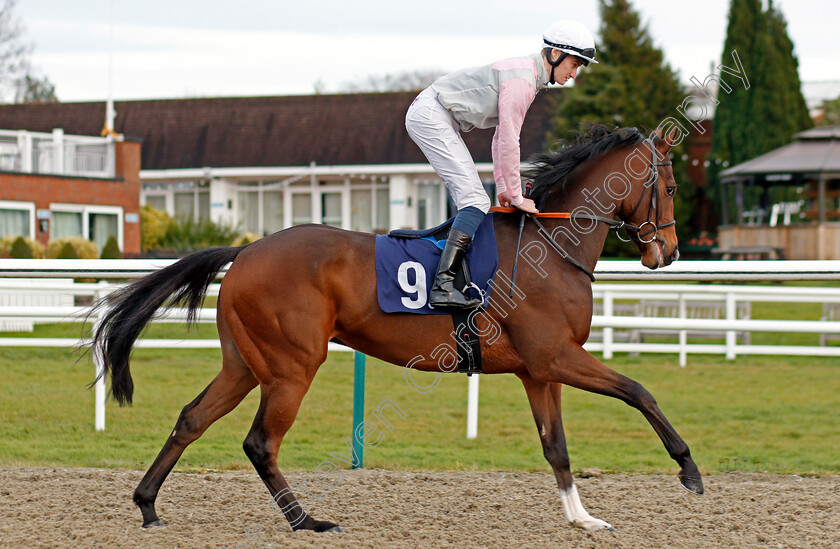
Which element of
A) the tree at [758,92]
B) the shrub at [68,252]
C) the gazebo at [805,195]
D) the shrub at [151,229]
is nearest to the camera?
the shrub at [68,252]

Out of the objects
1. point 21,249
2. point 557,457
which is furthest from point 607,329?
point 21,249

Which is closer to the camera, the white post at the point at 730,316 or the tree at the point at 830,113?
the white post at the point at 730,316

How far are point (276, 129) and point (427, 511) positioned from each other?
2437 centimetres

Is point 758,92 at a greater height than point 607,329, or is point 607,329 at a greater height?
point 758,92

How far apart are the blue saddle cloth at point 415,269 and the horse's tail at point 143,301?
766 millimetres

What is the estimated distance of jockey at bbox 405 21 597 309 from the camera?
399 centimetres

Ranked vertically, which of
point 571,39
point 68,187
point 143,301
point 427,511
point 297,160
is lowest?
point 427,511

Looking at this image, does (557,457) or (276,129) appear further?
(276,129)

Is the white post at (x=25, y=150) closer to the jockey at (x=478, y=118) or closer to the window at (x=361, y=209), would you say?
the window at (x=361, y=209)

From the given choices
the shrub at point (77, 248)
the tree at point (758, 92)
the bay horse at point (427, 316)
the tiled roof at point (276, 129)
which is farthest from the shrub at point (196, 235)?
the bay horse at point (427, 316)

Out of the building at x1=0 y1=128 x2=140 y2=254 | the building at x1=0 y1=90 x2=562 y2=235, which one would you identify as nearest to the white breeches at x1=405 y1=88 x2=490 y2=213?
the building at x1=0 y1=128 x2=140 y2=254

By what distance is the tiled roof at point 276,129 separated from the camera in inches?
1043

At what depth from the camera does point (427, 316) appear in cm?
406

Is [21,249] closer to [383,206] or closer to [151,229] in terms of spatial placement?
[151,229]
